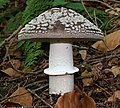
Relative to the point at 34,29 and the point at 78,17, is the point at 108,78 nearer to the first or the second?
the point at 78,17

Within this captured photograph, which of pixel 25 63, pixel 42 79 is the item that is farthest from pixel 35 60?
pixel 42 79

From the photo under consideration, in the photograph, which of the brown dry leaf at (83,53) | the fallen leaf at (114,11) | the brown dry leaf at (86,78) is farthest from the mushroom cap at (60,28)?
the fallen leaf at (114,11)

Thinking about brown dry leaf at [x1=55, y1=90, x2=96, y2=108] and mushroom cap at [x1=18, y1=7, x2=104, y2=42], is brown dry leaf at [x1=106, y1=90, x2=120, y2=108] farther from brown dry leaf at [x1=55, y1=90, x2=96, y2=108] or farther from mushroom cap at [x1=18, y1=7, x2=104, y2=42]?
mushroom cap at [x1=18, y1=7, x2=104, y2=42]

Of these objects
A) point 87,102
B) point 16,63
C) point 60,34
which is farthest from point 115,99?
point 16,63

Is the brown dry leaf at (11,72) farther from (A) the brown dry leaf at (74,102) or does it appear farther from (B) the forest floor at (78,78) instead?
(A) the brown dry leaf at (74,102)

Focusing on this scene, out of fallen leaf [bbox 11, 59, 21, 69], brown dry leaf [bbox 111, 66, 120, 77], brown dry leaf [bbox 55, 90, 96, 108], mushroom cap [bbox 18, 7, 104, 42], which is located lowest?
brown dry leaf [bbox 55, 90, 96, 108]

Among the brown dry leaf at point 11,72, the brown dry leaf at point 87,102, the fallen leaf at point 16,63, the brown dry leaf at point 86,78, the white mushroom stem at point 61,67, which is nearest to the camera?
the brown dry leaf at point 87,102

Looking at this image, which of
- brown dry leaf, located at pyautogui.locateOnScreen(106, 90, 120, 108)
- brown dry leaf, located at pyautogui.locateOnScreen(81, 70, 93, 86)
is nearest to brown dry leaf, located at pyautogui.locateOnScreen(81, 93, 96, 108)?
brown dry leaf, located at pyautogui.locateOnScreen(106, 90, 120, 108)
